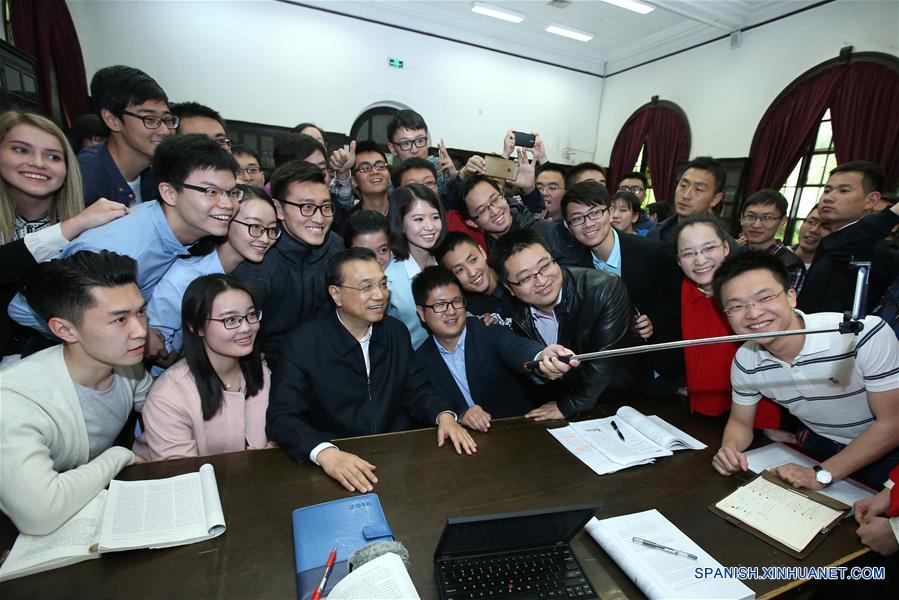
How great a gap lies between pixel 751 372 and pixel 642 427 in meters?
0.47

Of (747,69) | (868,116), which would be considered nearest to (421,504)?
(868,116)

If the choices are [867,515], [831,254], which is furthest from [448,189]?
[867,515]

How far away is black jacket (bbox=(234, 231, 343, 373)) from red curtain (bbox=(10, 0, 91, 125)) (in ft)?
12.3

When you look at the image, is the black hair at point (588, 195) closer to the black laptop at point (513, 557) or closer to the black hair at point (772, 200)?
the black hair at point (772, 200)

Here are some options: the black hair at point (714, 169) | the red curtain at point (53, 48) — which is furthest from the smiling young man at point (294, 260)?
the red curtain at point (53, 48)

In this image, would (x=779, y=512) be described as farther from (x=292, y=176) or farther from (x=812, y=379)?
(x=292, y=176)

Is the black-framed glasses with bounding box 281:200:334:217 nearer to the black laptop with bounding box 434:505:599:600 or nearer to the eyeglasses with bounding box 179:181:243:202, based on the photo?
the eyeglasses with bounding box 179:181:243:202

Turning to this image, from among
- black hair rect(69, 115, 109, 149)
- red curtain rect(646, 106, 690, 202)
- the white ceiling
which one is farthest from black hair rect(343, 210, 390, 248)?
red curtain rect(646, 106, 690, 202)

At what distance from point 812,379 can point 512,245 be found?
4.21 ft

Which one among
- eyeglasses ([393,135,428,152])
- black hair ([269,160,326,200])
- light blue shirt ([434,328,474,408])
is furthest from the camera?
eyeglasses ([393,135,428,152])

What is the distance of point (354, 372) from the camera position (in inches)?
72.6

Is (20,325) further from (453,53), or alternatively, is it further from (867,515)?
(453,53)

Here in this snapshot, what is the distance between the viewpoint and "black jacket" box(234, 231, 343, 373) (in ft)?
6.76

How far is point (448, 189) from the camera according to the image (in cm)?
321
